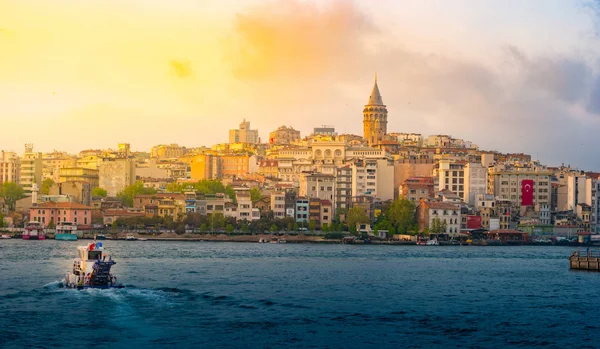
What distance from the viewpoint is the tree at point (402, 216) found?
81500 millimetres

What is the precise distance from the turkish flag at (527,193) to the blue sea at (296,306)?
4653cm

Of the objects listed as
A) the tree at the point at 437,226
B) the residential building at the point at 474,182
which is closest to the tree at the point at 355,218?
the tree at the point at 437,226

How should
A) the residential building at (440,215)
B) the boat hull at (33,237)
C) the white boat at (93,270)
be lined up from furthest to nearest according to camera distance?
1. the residential building at (440,215)
2. the boat hull at (33,237)
3. the white boat at (93,270)

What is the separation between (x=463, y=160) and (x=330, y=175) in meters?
22.7

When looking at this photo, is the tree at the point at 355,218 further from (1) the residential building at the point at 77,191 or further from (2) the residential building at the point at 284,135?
(2) the residential building at the point at 284,135

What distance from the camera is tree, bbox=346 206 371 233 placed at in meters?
81.1

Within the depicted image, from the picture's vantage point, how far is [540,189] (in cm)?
9500

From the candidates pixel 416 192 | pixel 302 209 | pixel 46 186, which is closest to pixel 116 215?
pixel 302 209

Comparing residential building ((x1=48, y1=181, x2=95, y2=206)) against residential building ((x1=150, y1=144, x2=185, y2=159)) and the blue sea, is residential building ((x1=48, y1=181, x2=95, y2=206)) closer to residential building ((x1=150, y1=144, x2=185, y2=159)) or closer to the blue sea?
the blue sea

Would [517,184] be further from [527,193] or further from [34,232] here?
[34,232]

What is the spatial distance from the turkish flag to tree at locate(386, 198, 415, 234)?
16432 millimetres

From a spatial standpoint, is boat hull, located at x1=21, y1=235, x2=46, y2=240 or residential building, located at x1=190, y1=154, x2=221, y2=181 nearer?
boat hull, located at x1=21, y1=235, x2=46, y2=240

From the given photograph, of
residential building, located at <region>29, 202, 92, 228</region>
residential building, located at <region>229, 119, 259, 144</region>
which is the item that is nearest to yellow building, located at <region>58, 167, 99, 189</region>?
residential building, located at <region>29, 202, 92, 228</region>

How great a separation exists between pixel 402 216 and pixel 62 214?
2678 cm
